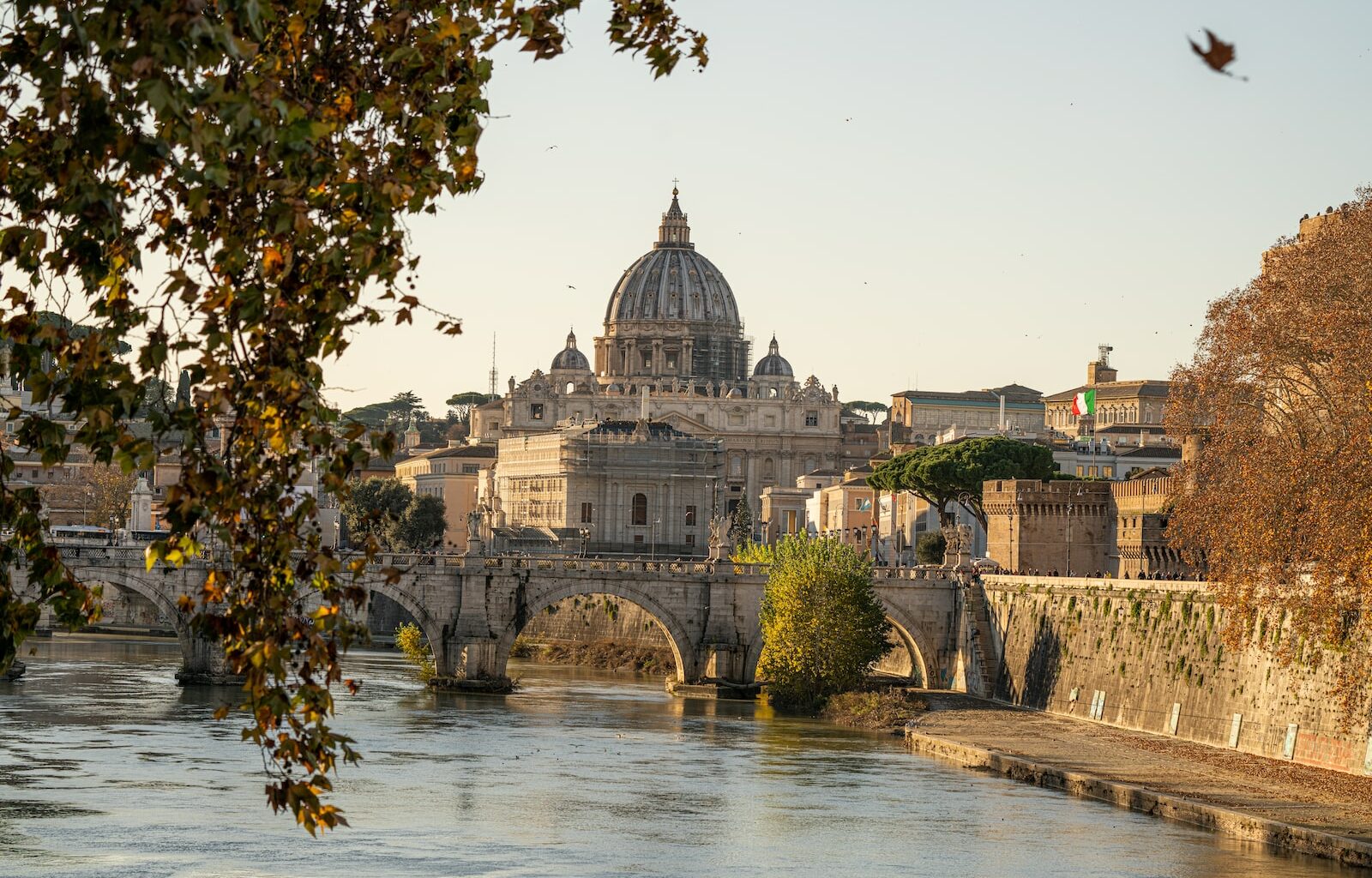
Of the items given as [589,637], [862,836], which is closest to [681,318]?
[589,637]

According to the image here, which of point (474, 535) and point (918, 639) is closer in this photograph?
point (918, 639)

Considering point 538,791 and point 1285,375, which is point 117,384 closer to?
point 538,791

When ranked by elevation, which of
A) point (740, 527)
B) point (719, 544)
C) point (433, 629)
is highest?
point (740, 527)

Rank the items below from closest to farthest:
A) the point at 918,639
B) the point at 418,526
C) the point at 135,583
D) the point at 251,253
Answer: the point at 251,253, the point at 135,583, the point at 918,639, the point at 418,526

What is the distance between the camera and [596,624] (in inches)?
2879

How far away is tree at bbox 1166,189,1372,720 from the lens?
97.2ft

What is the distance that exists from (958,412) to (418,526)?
201 feet

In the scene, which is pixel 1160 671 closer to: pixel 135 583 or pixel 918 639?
pixel 918 639

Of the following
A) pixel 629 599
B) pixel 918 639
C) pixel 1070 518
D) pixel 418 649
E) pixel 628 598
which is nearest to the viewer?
pixel 918 639

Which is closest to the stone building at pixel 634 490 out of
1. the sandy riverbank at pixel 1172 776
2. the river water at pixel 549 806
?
the river water at pixel 549 806

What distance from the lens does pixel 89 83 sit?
736 cm

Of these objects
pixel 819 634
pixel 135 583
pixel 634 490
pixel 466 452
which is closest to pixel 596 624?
A: pixel 135 583

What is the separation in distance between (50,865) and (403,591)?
98.3 feet

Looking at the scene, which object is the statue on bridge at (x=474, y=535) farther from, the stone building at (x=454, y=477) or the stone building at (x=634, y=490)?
the stone building at (x=454, y=477)
